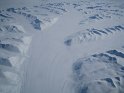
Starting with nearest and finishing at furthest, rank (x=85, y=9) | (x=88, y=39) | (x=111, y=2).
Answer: (x=88, y=39) < (x=85, y=9) < (x=111, y=2)

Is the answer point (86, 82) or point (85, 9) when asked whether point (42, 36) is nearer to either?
point (86, 82)

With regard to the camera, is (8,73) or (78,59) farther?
(78,59)

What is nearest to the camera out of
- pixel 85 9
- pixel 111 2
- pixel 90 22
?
pixel 90 22

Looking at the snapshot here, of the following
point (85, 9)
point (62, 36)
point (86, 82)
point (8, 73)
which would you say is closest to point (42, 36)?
point (62, 36)

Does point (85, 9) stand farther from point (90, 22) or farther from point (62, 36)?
point (62, 36)

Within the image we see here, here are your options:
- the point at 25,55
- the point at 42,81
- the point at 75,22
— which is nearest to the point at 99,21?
the point at 75,22

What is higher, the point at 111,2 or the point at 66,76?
the point at 111,2
